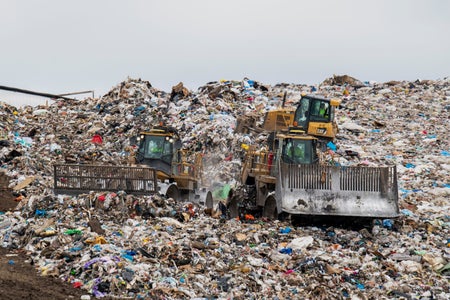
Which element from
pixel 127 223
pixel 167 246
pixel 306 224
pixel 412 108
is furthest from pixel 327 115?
pixel 167 246

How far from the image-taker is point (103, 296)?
330 inches

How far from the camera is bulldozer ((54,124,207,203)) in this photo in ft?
44.4

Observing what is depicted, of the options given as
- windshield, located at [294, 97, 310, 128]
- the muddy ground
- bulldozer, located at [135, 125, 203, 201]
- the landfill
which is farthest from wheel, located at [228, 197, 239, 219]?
windshield, located at [294, 97, 310, 128]

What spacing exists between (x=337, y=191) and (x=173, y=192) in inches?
138

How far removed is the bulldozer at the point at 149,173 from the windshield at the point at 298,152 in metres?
2.44

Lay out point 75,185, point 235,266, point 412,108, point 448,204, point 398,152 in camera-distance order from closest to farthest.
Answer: point 235,266 < point 75,185 < point 448,204 < point 398,152 < point 412,108

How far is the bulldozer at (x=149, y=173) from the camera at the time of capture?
13.5 meters

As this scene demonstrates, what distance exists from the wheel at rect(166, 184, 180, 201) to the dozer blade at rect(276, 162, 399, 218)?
2568mm

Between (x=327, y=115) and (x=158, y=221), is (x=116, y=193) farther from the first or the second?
(x=327, y=115)

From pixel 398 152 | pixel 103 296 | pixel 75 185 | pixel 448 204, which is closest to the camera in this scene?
pixel 103 296

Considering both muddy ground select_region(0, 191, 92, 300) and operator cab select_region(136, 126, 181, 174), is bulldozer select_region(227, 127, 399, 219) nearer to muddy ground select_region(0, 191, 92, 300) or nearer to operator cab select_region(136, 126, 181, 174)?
operator cab select_region(136, 126, 181, 174)

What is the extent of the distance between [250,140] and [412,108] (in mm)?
8319

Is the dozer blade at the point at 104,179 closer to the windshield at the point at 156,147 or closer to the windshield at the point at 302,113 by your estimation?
the windshield at the point at 156,147

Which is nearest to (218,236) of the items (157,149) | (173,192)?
(173,192)
